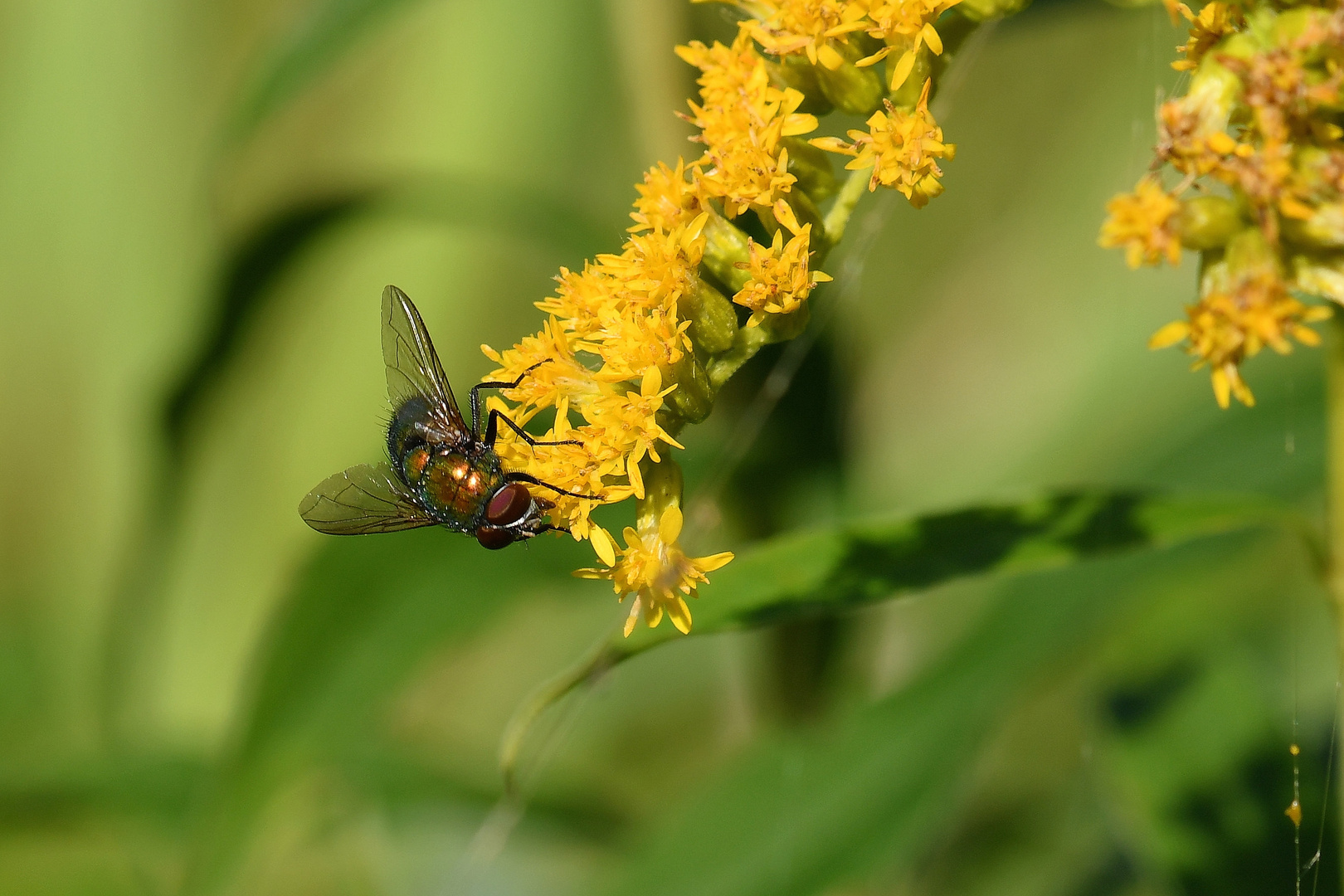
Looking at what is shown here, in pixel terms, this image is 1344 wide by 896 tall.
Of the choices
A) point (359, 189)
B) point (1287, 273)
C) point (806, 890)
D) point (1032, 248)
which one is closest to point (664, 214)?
point (1287, 273)

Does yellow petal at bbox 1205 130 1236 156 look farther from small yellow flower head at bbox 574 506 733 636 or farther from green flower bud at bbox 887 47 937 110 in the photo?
small yellow flower head at bbox 574 506 733 636

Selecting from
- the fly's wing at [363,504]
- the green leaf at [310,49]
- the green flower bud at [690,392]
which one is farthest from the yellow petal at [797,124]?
the green leaf at [310,49]

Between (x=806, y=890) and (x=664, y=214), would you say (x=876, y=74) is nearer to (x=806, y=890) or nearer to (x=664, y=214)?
(x=664, y=214)

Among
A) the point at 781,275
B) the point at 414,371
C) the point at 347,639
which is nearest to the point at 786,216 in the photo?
the point at 781,275

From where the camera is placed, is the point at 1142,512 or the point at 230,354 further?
the point at 230,354

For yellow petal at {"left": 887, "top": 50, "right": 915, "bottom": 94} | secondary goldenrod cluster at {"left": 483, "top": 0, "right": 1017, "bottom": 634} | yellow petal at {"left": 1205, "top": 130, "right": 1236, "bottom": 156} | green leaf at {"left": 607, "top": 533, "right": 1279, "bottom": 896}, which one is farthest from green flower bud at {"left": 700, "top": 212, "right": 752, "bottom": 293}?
green leaf at {"left": 607, "top": 533, "right": 1279, "bottom": 896}

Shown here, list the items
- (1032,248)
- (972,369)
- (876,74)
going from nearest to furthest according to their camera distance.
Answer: (876,74), (1032,248), (972,369)

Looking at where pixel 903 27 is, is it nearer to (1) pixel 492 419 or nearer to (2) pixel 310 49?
(1) pixel 492 419
